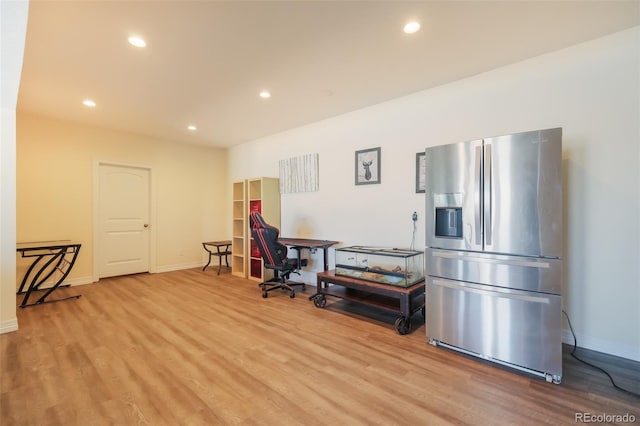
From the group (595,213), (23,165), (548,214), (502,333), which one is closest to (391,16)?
(548,214)

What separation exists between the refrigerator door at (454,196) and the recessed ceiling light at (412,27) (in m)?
1.00

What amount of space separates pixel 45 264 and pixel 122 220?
133 centimetres

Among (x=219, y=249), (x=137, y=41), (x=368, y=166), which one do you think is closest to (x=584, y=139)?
(x=368, y=166)

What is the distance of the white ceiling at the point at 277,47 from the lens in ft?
6.84

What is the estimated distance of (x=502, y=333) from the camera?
2.21 metres

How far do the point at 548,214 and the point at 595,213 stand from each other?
0.82 meters

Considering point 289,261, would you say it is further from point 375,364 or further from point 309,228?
point 375,364

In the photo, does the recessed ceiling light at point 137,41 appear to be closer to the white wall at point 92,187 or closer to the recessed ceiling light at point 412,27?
the recessed ceiling light at point 412,27

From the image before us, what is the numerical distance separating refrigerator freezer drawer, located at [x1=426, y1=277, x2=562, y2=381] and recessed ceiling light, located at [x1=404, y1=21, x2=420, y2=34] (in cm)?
Result: 217

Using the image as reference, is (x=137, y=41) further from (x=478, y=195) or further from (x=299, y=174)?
(x=478, y=195)

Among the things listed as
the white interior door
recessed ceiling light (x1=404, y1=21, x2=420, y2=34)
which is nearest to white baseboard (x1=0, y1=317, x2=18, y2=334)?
the white interior door

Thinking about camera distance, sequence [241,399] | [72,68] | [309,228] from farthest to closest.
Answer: [309,228] < [72,68] < [241,399]

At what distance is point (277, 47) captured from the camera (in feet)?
8.38

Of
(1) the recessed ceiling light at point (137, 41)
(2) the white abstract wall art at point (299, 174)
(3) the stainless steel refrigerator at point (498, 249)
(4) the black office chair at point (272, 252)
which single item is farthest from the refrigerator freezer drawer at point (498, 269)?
(1) the recessed ceiling light at point (137, 41)
